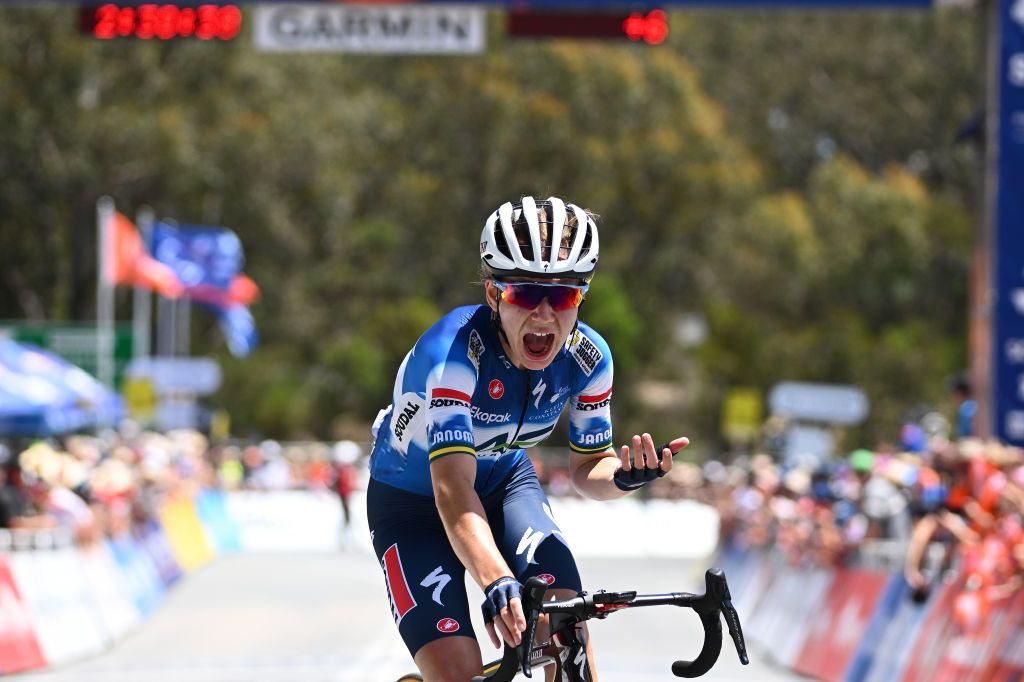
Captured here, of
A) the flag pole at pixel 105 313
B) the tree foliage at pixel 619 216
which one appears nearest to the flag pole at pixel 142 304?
the flag pole at pixel 105 313

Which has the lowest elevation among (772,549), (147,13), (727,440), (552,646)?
(727,440)

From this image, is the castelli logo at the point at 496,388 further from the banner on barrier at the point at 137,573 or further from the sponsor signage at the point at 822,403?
the sponsor signage at the point at 822,403

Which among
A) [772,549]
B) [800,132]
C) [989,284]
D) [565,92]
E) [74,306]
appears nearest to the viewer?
[989,284]

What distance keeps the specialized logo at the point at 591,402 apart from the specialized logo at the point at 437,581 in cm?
78

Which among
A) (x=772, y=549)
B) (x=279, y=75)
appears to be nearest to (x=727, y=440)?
(x=279, y=75)

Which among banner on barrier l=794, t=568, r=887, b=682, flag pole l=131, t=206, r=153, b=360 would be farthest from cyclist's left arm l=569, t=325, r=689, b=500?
flag pole l=131, t=206, r=153, b=360

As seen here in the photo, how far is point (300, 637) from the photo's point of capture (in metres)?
19.9

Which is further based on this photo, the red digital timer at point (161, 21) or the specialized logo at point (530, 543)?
the red digital timer at point (161, 21)

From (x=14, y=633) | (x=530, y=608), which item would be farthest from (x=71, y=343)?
(x=530, y=608)

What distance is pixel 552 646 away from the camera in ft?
20.1

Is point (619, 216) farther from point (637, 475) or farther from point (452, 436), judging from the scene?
point (452, 436)

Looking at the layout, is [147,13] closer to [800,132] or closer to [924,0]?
[924,0]

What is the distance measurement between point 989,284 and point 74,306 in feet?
139

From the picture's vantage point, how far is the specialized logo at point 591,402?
6.84 m
